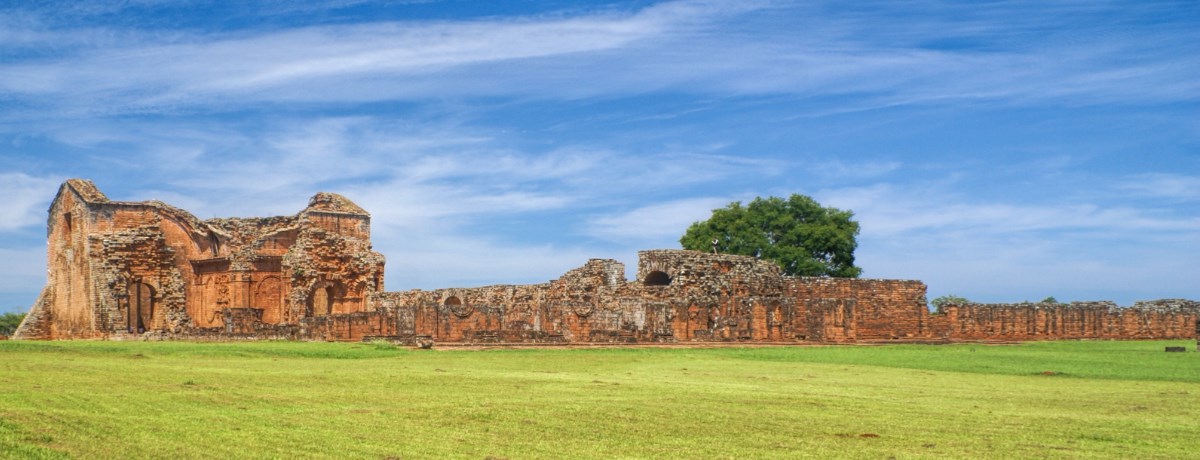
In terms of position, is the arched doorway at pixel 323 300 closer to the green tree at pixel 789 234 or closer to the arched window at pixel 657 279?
the arched window at pixel 657 279

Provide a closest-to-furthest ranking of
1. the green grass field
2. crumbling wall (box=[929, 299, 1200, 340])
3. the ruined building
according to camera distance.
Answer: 1. the green grass field
2. the ruined building
3. crumbling wall (box=[929, 299, 1200, 340])

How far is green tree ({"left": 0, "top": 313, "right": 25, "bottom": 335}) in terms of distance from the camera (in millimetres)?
65250

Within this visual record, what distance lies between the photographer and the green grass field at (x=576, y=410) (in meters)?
9.69

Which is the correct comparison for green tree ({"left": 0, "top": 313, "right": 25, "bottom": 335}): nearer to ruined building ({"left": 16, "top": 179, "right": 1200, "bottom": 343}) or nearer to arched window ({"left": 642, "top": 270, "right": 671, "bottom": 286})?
ruined building ({"left": 16, "top": 179, "right": 1200, "bottom": 343})

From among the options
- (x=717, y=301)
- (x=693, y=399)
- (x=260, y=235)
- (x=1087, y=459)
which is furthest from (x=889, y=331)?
(x=1087, y=459)

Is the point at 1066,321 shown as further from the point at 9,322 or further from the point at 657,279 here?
the point at 9,322

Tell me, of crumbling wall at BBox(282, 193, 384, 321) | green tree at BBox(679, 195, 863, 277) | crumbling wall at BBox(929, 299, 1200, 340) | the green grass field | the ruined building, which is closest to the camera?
the green grass field

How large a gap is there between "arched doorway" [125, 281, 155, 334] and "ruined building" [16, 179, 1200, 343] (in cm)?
8

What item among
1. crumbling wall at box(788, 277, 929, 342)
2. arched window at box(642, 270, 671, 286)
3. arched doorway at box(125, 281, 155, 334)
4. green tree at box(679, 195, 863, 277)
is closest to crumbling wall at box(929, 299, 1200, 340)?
crumbling wall at box(788, 277, 929, 342)

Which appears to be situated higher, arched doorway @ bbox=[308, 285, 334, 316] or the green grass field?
arched doorway @ bbox=[308, 285, 334, 316]

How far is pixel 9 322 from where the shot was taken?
67.8 metres

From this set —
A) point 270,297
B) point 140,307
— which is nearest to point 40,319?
point 140,307

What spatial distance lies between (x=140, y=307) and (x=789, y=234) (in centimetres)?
3000

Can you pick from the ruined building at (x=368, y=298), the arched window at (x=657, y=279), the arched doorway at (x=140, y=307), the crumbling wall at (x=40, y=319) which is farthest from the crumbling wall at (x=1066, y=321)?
the crumbling wall at (x=40, y=319)
